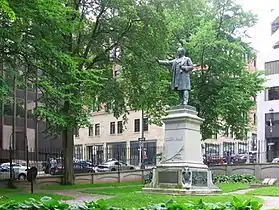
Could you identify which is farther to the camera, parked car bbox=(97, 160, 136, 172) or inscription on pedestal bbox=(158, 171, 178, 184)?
parked car bbox=(97, 160, 136, 172)

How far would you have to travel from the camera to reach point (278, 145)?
5828 cm

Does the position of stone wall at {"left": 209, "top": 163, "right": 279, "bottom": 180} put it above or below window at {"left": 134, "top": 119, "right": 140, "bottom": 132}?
below

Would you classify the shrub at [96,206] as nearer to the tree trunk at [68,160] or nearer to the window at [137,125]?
the tree trunk at [68,160]

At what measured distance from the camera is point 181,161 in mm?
18578

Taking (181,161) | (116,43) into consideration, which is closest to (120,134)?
(116,43)

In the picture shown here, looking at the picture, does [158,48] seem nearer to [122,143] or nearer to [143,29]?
[143,29]

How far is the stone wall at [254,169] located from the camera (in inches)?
1316

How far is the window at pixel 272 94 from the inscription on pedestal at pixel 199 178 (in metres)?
41.8

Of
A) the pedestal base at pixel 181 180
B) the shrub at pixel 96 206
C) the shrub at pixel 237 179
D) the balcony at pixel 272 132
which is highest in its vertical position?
the balcony at pixel 272 132

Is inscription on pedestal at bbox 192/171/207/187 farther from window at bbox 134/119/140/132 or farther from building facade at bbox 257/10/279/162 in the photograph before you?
window at bbox 134/119/140/132

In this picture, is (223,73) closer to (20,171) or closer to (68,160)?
(68,160)

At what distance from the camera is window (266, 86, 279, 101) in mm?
58375

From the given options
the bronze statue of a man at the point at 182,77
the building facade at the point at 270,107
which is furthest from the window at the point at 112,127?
the bronze statue of a man at the point at 182,77

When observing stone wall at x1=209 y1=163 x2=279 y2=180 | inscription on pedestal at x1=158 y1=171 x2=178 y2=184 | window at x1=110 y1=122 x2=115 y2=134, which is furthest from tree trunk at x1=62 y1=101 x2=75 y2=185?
window at x1=110 y1=122 x2=115 y2=134
